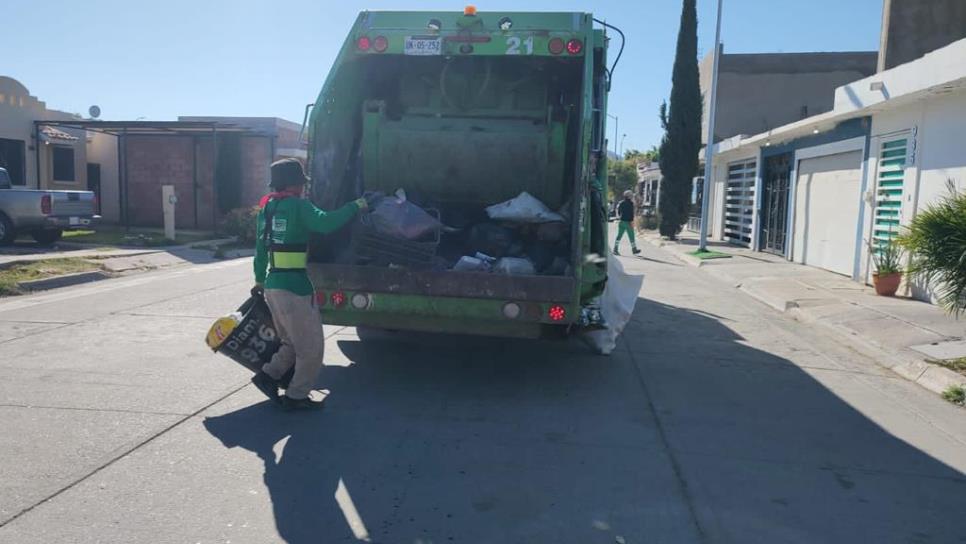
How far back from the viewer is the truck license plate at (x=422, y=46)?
6.32 meters

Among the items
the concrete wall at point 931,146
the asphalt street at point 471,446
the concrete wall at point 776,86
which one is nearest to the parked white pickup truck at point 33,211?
the asphalt street at point 471,446

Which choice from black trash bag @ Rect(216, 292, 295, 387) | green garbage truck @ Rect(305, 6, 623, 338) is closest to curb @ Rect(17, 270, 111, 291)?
green garbage truck @ Rect(305, 6, 623, 338)

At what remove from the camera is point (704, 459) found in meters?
4.79

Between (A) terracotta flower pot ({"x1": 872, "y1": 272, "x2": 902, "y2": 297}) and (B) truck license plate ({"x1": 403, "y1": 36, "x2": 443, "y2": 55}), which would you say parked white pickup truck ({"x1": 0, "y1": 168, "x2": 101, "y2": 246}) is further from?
(A) terracotta flower pot ({"x1": 872, "y1": 272, "x2": 902, "y2": 297})

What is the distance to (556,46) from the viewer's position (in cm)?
621

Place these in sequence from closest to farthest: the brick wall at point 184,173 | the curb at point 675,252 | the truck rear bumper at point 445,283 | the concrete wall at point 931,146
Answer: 1. the truck rear bumper at point 445,283
2. the concrete wall at point 931,146
3. the curb at point 675,252
4. the brick wall at point 184,173

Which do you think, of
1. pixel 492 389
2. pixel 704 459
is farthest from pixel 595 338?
pixel 704 459

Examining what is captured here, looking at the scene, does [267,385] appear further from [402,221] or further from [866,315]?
[866,315]

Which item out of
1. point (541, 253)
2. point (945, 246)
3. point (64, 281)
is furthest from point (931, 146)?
point (64, 281)

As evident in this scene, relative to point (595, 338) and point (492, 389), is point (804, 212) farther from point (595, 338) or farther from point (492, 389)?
point (492, 389)

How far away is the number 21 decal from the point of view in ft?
20.5

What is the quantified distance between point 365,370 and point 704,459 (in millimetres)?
3077

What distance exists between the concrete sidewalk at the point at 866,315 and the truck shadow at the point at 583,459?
5.59 feet

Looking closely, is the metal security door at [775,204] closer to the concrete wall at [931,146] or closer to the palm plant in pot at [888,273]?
the concrete wall at [931,146]
